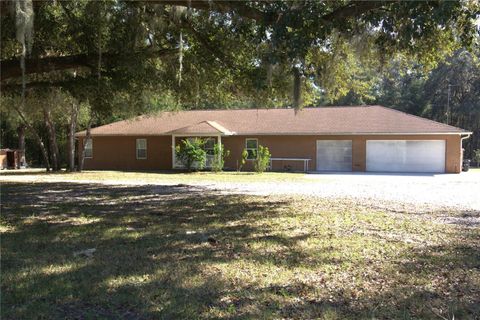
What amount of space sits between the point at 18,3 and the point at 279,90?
7.42 metres

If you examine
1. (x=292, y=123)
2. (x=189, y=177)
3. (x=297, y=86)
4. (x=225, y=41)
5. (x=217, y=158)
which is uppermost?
(x=225, y=41)

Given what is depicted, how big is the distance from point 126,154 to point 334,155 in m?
13.7

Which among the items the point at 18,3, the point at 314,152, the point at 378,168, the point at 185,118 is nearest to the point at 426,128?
the point at 378,168

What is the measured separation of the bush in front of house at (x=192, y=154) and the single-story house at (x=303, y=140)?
115cm

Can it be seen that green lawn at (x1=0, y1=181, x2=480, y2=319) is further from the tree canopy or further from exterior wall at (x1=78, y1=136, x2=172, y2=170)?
exterior wall at (x1=78, y1=136, x2=172, y2=170)

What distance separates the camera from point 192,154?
26750 millimetres

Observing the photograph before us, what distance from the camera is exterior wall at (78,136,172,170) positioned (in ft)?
101

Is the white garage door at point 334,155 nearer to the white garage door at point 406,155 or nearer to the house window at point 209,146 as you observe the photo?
the white garage door at point 406,155

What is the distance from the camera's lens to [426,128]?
2656cm

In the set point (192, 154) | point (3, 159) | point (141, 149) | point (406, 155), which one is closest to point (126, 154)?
point (141, 149)

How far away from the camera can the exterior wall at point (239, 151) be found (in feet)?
87.5

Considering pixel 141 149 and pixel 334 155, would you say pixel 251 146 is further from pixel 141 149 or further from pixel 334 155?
pixel 141 149

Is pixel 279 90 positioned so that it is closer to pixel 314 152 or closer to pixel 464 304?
pixel 464 304

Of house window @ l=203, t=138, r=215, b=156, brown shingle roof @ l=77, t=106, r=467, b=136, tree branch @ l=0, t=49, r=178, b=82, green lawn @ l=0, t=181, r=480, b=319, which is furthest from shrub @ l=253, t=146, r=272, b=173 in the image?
green lawn @ l=0, t=181, r=480, b=319
